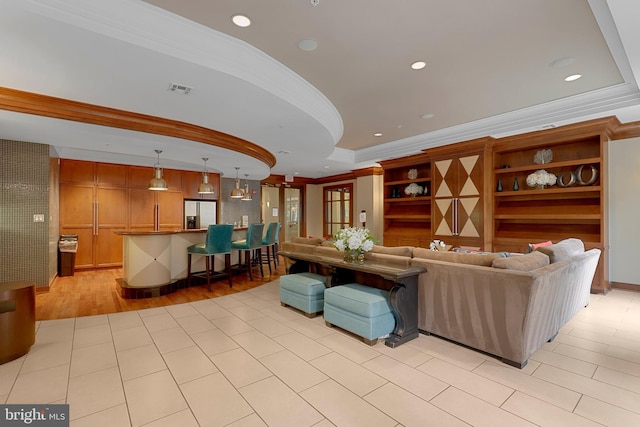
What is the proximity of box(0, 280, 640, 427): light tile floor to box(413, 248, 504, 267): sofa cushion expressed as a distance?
2.72 feet

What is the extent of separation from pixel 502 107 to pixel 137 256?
6124mm

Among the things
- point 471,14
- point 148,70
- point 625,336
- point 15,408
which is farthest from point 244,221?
point 625,336

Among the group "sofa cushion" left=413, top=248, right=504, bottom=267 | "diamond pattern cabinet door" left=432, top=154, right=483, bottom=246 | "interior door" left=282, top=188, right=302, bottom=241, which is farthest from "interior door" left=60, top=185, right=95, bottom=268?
"diamond pattern cabinet door" left=432, top=154, right=483, bottom=246

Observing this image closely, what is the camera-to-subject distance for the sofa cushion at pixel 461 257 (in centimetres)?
266

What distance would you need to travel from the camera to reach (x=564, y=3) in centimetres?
233

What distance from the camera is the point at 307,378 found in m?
2.27

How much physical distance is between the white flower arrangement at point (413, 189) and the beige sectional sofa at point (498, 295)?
370 centimetres

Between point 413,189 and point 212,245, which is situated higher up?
point 413,189

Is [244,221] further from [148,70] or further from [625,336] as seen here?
[625,336]

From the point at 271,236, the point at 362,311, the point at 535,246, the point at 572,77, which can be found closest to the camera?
the point at 362,311

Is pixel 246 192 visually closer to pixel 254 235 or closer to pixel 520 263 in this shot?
pixel 254 235

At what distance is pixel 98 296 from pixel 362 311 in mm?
4284

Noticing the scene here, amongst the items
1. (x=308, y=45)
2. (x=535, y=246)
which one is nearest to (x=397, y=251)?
(x=535, y=246)

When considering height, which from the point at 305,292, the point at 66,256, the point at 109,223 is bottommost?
the point at 305,292
